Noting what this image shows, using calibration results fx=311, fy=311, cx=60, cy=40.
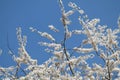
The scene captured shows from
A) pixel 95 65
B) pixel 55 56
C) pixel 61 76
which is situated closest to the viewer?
pixel 61 76

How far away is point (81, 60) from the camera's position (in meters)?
7.06

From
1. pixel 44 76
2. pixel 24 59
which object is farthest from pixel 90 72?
pixel 24 59

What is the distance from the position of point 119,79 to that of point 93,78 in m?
0.76

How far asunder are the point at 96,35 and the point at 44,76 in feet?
5.31

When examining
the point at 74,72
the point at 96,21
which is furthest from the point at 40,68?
the point at 96,21

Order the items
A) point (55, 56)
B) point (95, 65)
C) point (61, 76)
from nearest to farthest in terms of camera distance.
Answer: point (61, 76), point (55, 56), point (95, 65)

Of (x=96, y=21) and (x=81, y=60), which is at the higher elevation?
(x=96, y=21)

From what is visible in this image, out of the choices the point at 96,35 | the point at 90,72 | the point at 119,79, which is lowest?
the point at 119,79

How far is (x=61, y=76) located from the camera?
672 centimetres

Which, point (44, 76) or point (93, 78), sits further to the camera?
point (93, 78)

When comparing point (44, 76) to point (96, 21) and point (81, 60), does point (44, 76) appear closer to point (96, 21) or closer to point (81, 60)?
point (81, 60)

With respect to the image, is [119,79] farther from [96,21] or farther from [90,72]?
[96,21]

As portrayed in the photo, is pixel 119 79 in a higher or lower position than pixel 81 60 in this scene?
lower

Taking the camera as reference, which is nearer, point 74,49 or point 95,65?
point 74,49
